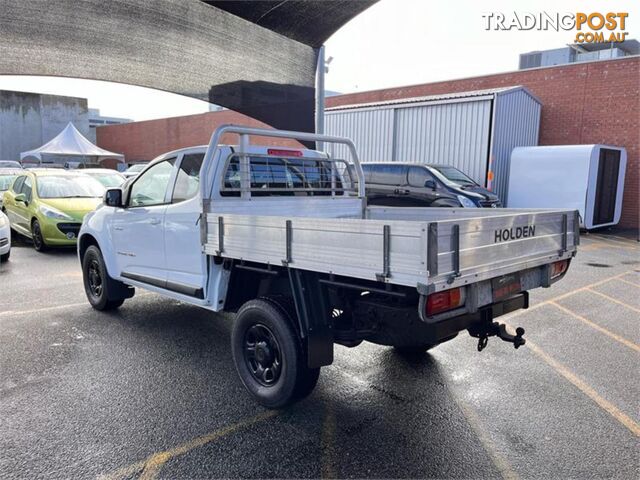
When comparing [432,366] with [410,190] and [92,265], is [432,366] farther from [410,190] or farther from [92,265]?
[410,190]

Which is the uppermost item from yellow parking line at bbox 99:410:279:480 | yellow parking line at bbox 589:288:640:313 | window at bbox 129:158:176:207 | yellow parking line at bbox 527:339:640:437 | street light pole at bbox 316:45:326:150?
street light pole at bbox 316:45:326:150

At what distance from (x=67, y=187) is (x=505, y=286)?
10351 mm

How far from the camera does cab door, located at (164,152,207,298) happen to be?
4.20 m

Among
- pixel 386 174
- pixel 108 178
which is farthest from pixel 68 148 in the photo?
pixel 386 174

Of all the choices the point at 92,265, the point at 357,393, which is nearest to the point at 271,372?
the point at 357,393

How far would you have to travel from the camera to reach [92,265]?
604 centimetres

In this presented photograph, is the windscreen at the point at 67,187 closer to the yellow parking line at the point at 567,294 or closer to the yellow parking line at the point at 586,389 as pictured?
the yellow parking line at the point at 567,294

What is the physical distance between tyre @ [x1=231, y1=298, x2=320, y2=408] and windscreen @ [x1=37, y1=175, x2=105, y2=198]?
8.53 meters

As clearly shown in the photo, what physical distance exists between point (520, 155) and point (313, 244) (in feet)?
42.1

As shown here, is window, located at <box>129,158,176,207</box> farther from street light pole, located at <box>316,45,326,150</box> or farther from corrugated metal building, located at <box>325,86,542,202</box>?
corrugated metal building, located at <box>325,86,542,202</box>

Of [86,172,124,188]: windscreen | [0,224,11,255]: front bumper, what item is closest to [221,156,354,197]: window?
[0,224,11,255]: front bumper

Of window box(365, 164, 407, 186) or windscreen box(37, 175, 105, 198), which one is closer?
windscreen box(37, 175, 105, 198)

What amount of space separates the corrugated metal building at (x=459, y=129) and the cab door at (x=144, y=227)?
11.6 m

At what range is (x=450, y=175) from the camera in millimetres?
12273
